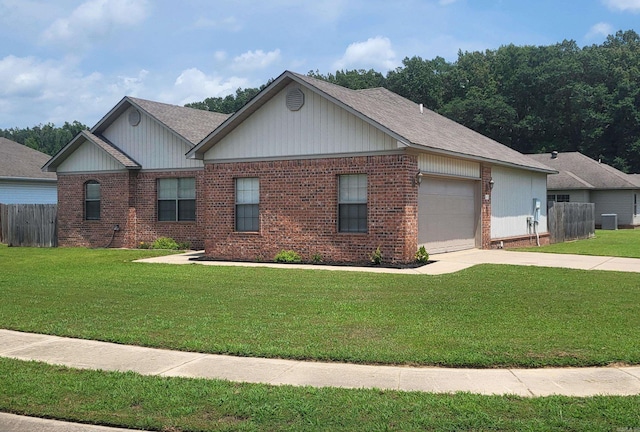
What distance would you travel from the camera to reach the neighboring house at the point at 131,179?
24.1 metres

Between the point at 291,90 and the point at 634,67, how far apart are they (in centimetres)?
6107

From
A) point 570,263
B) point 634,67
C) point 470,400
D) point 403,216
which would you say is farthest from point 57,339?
point 634,67

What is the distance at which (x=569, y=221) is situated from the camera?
98.1 feet

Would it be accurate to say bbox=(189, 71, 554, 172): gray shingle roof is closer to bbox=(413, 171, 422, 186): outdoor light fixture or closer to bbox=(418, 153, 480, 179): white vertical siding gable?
bbox=(418, 153, 480, 179): white vertical siding gable

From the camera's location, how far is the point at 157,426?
5316 mm

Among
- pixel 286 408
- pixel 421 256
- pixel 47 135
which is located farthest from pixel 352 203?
pixel 47 135

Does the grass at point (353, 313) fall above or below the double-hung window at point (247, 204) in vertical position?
below

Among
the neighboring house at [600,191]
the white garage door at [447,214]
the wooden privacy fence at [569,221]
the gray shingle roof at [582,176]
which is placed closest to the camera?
the white garage door at [447,214]

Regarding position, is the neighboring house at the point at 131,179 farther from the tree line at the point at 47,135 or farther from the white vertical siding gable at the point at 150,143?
the tree line at the point at 47,135

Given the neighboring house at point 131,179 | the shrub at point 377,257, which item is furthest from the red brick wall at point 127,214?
the shrub at point 377,257

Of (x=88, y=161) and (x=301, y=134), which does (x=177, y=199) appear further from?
(x=301, y=134)

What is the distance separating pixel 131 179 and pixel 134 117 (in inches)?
96.6

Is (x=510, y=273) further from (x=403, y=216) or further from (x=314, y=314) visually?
(x=314, y=314)

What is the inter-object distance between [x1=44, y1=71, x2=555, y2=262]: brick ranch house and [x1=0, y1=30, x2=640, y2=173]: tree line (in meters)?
37.1
